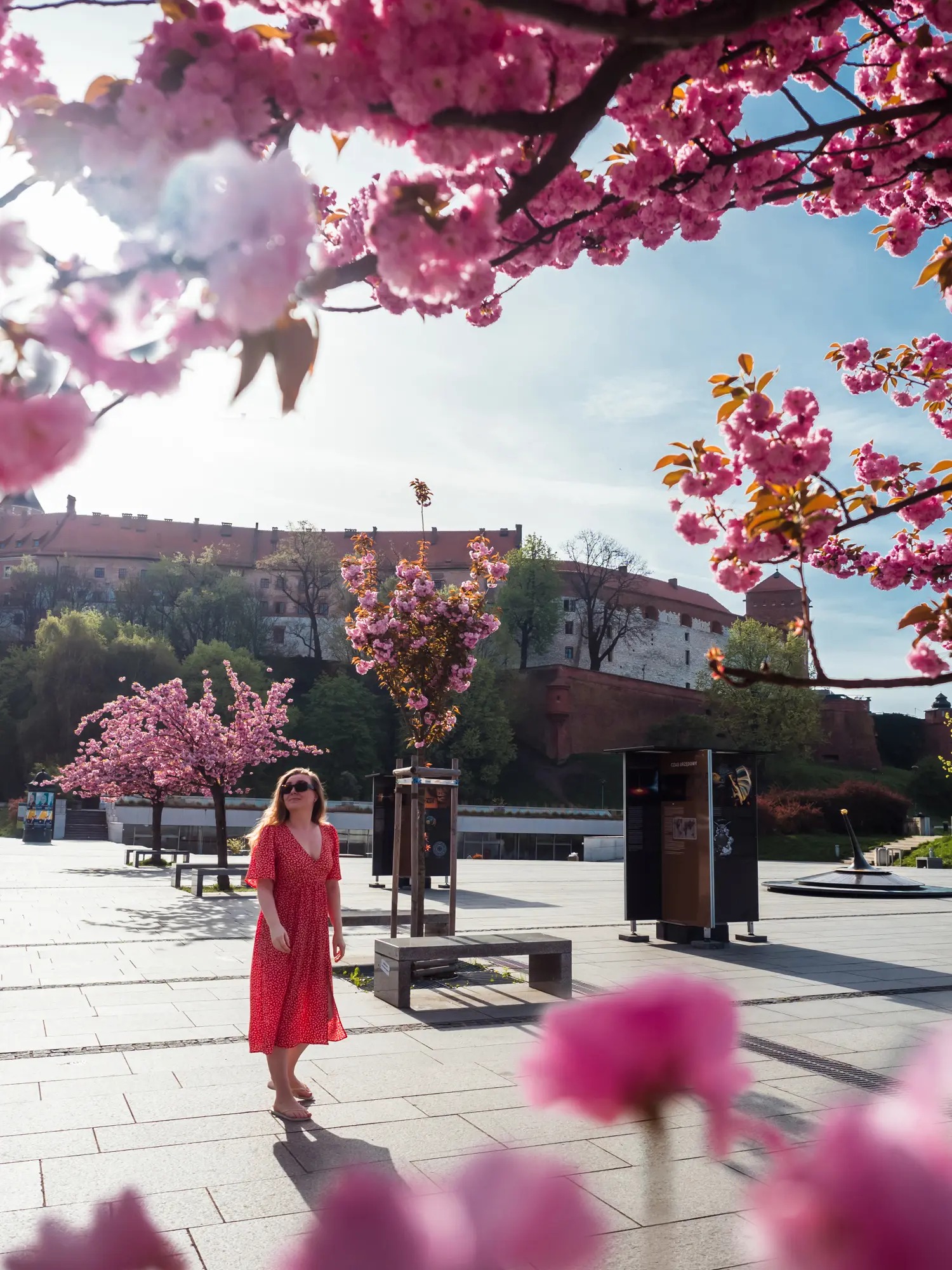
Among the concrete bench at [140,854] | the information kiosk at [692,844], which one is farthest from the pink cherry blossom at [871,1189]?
the concrete bench at [140,854]

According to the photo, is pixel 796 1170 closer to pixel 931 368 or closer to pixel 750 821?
pixel 931 368

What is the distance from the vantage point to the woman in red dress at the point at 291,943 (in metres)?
6.07

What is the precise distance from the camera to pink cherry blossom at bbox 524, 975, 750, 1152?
0.57 meters

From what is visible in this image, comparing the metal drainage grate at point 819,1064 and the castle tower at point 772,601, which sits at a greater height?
the castle tower at point 772,601

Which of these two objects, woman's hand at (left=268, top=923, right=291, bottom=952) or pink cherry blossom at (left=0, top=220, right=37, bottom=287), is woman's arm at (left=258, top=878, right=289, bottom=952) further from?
pink cherry blossom at (left=0, top=220, right=37, bottom=287)

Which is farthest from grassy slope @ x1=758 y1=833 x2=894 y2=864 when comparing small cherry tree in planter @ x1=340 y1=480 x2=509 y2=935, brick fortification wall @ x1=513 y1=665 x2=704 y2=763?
small cherry tree in planter @ x1=340 y1=480 x2=509 y2=935

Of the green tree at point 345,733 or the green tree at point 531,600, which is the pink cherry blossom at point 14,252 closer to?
the green tree at point 345,733

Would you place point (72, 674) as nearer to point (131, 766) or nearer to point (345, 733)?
point (345, 733)

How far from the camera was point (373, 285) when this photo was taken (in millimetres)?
2662

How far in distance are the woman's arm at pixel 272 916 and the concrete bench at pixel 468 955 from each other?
10.2 ft

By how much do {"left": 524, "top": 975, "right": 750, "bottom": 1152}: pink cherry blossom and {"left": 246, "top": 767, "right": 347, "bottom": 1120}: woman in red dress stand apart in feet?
19.1

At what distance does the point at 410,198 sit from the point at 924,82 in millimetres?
2701

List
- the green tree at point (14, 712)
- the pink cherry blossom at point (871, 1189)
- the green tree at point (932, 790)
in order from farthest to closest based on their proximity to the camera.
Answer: the green tree at point (932, 790), the green tree at point (14, 712), the pink cherry blossom at point (871, 1189)

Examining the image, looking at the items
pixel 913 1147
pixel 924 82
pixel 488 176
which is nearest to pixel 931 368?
pixel 924 82
